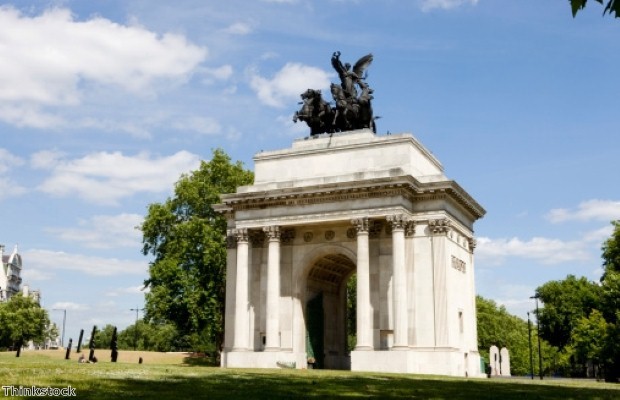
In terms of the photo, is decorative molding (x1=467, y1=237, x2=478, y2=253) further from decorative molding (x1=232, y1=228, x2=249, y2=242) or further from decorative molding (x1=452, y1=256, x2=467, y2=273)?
decorative molding (x1=232, y1=228, x2=249, y2=242)

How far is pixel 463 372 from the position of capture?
139 ft

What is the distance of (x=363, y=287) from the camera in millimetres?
41719

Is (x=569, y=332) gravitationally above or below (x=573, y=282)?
below

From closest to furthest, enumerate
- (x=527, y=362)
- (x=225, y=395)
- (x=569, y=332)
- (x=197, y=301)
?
(x=225, y=395)
(x=197, y=301)
(x=569, y=332)
(x=527, y=362)

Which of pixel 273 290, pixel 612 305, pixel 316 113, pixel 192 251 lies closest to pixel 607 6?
pixel 273 290

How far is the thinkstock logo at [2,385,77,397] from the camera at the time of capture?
1400 centimetres

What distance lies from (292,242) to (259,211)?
299cm

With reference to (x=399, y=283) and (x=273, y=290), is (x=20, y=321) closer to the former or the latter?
(x=273, y=290)

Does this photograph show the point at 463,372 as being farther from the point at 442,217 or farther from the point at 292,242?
the point at 292,242

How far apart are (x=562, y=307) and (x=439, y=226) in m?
58.5

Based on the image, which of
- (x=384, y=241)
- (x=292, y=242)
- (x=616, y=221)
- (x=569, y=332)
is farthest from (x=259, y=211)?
(x=569, y=332)

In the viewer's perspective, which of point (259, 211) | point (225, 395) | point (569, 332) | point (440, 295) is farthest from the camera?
point (569, 332)

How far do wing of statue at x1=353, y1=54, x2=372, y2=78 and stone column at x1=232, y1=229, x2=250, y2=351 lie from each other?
43.4ft

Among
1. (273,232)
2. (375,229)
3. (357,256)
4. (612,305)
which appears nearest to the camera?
(357,256)
